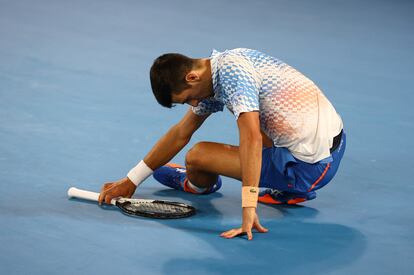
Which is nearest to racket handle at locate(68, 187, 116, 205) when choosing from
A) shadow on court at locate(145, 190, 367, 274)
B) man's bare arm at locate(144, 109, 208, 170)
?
man's bare arm at locate(144, 109, 208, 170)

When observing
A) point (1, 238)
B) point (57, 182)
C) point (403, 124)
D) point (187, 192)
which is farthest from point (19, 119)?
point (403, 124)

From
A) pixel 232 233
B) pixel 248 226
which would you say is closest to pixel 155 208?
pixel 232 233

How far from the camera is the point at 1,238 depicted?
4328 millimetres

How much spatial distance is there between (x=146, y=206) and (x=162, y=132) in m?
1.44

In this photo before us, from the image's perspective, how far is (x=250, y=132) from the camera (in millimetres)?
4355

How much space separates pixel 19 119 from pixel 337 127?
2430 millimetres

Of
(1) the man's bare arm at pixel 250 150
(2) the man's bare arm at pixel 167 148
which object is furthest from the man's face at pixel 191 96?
(2) the man's bare arm at pixel 167 148

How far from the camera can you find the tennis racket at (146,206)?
477cm

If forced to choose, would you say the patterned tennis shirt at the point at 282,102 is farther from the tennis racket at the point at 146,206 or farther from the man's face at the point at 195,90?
the tennis racket at the point at 146,206

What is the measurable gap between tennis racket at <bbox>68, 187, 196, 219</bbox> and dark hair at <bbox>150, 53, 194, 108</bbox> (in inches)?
26.4

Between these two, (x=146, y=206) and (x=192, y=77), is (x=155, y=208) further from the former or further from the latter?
(x=192, y=77)

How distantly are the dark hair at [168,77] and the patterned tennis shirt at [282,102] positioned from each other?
19 centimetres

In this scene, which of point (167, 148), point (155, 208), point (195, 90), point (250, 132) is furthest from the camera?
point (167, 148)

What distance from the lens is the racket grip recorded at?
16.0 ft
